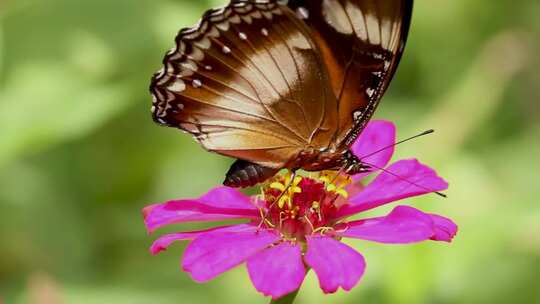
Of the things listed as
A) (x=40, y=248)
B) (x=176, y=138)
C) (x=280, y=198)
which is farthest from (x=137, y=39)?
(x=280, y=198)

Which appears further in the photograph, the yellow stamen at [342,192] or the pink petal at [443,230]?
the yellow stamen at [342,192]

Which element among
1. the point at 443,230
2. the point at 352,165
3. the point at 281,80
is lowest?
the point at 443,230

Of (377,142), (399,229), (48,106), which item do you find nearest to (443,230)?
(399,229)

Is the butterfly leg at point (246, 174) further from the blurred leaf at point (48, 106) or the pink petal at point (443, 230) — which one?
the blurred leaf at point (48, 106)

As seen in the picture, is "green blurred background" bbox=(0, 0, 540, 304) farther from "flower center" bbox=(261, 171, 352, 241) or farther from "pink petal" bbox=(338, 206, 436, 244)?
"pink petal" bbox=(338, 206, 436, 244)

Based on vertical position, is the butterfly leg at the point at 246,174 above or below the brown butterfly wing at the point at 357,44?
below

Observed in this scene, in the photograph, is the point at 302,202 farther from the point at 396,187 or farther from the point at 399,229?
the point at 399,229

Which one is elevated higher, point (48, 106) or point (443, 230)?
point (48, 106)

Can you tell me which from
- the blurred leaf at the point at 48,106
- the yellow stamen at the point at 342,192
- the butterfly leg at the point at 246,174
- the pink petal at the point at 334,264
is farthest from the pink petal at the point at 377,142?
the blurred leaf at the point at 48,106
